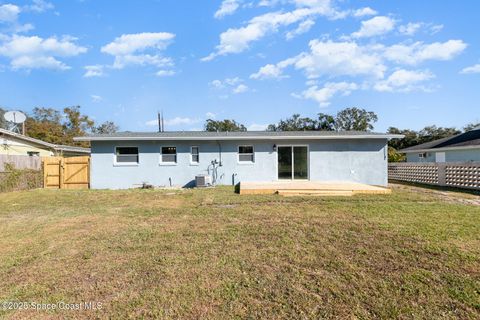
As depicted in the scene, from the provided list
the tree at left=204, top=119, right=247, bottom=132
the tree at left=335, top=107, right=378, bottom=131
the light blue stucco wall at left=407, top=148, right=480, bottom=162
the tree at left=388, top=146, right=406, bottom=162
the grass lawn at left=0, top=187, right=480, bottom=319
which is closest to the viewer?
the grass lawn at left=0, top=187, right=480, bottom=319

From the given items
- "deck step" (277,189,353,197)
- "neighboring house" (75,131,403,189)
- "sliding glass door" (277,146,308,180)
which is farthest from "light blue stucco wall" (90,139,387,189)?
"deck step" (277,189,353,197)

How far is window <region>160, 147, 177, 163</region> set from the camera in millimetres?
13141

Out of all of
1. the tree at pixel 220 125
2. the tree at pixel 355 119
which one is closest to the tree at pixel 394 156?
the tree at pixel 355 119

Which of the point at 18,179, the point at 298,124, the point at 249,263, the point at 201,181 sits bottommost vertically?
the point at 249,263

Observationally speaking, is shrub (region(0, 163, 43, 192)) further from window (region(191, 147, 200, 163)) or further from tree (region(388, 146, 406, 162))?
tree (region(388, 146, 406, 162))

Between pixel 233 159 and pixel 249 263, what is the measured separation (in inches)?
383

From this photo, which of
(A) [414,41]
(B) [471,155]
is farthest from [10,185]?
(B) [471,155]

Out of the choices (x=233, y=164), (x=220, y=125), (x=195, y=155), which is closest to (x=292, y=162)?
(x=233, y=164)

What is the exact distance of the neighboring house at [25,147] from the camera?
54.5 feet

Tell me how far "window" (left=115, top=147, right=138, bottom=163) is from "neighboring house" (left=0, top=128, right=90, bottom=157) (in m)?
8.81

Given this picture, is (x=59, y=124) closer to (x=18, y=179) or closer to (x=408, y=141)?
(x=18, y=179)

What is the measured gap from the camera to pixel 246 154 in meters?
13.4

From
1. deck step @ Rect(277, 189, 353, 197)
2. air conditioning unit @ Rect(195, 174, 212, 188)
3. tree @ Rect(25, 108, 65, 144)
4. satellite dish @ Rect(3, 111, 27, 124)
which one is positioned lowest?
deck step @ Rect(277, 189, 353, 197)

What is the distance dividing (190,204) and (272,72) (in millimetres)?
13980
